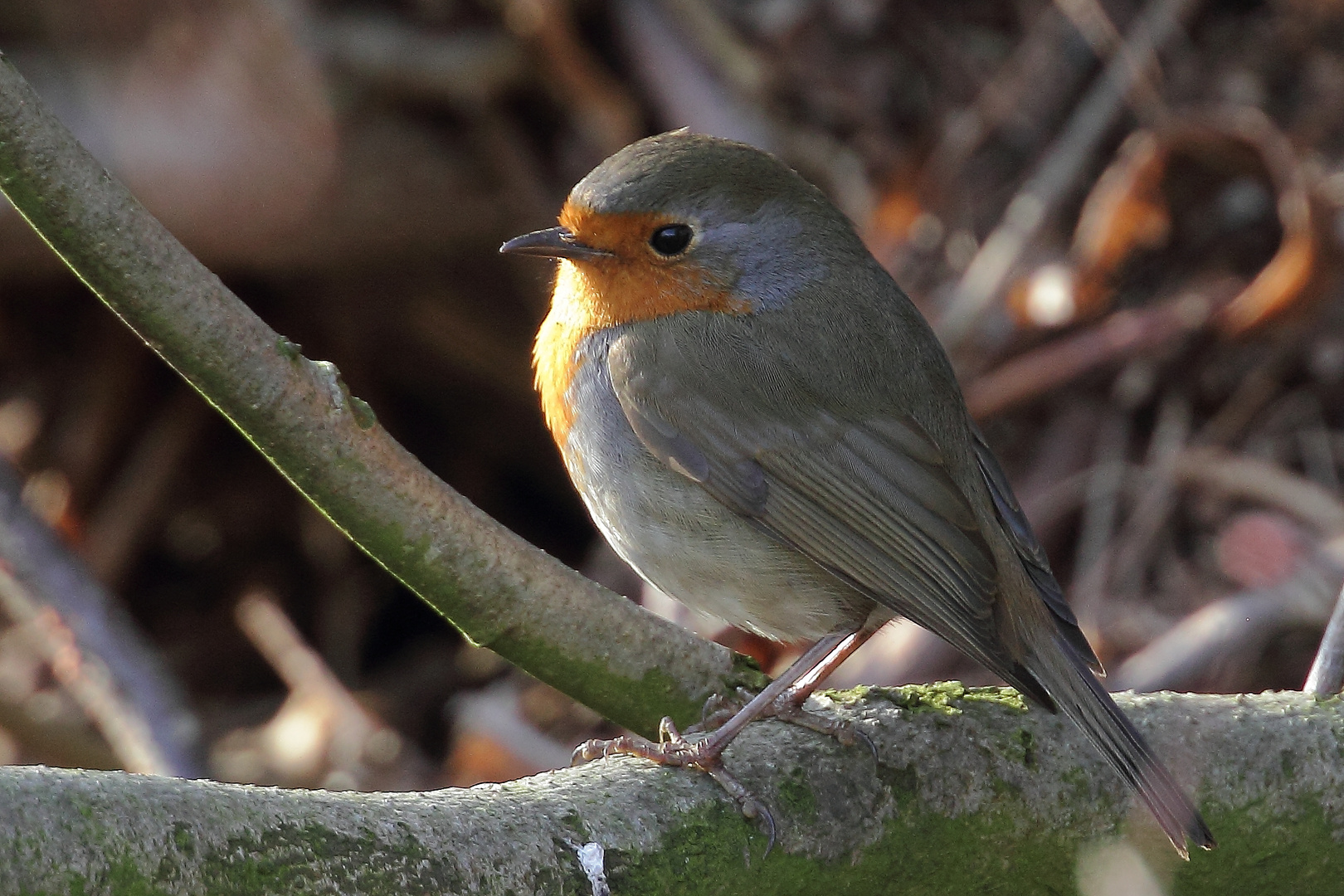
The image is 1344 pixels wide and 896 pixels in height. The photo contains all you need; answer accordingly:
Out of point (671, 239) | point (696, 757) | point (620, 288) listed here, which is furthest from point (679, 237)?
point (696, 757)

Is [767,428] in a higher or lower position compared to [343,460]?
higher

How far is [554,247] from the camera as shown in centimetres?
278

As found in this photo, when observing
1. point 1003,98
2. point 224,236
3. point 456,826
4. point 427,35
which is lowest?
point 456,826

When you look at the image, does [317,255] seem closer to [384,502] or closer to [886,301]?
[886,301]

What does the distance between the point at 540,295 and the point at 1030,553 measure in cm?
297

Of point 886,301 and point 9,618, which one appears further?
point 9,618

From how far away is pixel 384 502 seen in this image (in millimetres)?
2088

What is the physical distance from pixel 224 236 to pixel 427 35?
3.22ft

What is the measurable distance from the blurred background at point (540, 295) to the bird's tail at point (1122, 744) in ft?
5.77

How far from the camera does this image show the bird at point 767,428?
2.58 m

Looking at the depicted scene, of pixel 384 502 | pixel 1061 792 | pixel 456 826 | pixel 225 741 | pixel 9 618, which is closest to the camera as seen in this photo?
pixel 456 826

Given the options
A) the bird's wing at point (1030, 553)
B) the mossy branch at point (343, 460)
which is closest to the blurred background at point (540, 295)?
the bird's wing at point (1030, 553)

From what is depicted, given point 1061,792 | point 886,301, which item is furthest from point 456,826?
point 886,301

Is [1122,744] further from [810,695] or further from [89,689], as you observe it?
[89,689]
